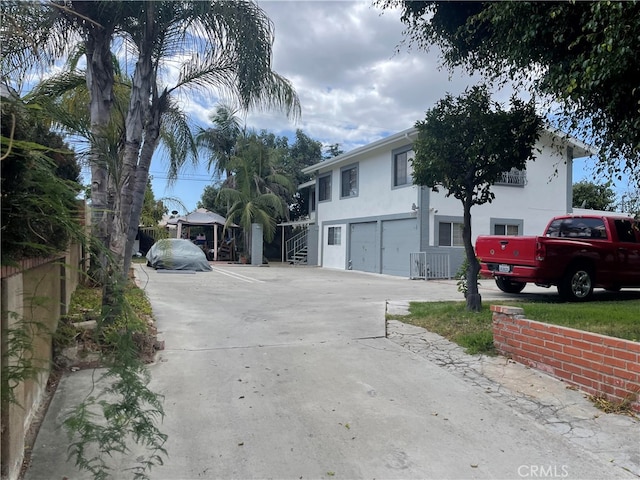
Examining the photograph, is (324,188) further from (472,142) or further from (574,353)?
(574,353)

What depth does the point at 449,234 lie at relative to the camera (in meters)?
17.6

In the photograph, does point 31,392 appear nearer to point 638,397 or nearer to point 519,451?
point 519,451

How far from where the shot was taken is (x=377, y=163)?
1992 centimetres

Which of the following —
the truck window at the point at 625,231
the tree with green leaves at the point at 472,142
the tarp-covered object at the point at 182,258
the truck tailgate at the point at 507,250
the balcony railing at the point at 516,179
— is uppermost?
the balcony railing at the point at 516,179

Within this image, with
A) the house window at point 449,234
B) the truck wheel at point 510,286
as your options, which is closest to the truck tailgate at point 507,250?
the truck wheel at point 510,286

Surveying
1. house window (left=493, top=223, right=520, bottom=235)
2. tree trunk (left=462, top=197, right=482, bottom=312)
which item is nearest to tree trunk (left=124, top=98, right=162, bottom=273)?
tree trunk (left=462, top=197, right=482, bottom=312)

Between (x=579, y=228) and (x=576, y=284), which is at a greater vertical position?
(x=579, y=228)

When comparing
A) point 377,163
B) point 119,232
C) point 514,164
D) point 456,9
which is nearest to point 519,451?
point 119,232

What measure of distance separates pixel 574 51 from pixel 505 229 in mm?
13480

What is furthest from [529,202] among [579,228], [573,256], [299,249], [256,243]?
[299,249]

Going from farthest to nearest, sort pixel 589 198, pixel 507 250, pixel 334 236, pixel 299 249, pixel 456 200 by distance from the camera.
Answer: pixel 589 198 → pixel 299 249 → pixel 334 236 → pixel 456 200 → pixel 507 250

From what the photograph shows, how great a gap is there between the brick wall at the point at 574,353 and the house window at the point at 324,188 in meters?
19.5

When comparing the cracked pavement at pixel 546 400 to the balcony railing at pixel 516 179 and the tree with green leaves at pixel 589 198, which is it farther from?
the tree with green leaves at pixel 589 198

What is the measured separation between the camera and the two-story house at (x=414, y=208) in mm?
17203
